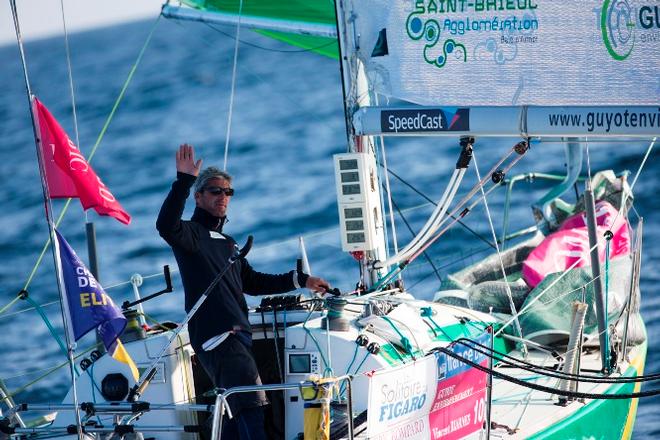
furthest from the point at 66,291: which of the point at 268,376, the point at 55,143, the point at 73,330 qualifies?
the point at 268,376

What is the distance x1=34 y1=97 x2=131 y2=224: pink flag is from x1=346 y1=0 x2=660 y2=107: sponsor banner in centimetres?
197

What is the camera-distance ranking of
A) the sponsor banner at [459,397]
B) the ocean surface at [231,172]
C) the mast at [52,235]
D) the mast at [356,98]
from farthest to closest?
1. the ocean surface at [231,172]
2. the mast at [356,98]
3. the sponsor banner at [459,397]
4. the mast at [52,235]

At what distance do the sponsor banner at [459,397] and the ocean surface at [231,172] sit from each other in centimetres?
235

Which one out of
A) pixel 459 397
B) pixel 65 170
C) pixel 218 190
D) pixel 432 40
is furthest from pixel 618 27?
pixel 65 170

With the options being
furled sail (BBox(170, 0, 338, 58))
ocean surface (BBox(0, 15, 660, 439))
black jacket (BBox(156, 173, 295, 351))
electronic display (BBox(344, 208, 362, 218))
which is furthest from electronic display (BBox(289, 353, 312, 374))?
furled sail (BBox(170, 0, 338, 58))

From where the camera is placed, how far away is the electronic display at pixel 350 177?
8359mm

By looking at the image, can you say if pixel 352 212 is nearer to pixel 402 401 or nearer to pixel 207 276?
pixel 207 276

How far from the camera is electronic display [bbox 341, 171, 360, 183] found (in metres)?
8.36

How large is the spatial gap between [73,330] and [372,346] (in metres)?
1.61

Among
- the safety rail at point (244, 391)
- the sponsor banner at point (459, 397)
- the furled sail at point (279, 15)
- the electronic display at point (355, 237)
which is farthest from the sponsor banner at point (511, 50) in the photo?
the safety rail at point (244, 391)

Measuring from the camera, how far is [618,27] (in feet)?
24.7

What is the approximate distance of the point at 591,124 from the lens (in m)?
7.34

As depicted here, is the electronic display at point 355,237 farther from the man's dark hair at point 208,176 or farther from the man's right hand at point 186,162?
the man's right hand at point 186,162

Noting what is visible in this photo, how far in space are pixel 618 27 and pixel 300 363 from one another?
2.42 metres
